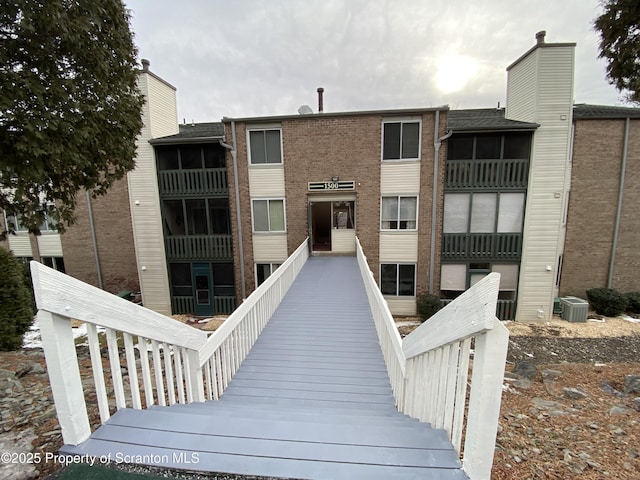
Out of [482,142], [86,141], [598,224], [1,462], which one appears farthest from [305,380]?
[598,224]

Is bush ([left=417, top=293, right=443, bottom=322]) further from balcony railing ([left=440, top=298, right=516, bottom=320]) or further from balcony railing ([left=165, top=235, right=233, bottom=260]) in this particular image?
balcony railing ([left=165, top=235, right=233, bottom=260])

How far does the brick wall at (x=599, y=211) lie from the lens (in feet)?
37.4

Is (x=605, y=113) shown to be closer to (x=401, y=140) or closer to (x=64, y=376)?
(x=401, y=140)

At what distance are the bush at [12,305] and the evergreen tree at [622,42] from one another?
15590 mm

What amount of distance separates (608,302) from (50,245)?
25.8 metres

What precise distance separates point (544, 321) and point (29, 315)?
17694 mm

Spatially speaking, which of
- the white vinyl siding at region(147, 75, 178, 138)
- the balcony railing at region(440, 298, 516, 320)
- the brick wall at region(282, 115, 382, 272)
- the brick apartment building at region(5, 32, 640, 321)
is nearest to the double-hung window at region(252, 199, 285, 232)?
the brick apartment building at region(5, 32, 640, 321)

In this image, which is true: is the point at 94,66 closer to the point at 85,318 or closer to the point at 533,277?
the point at 85,318

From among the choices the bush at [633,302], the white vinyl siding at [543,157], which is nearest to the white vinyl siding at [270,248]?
the white vinyl siding at [543,157]

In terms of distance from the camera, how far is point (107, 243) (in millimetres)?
13172

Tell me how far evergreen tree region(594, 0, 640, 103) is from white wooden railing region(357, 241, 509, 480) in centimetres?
836

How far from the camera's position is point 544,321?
11.2 meters

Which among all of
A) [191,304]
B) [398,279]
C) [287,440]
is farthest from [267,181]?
[287,440]

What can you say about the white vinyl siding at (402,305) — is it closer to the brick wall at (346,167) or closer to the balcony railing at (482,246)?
the brick wall at (346,167)
